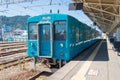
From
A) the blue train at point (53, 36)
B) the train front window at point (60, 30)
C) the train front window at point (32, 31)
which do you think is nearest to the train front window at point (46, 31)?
the blue train at point (53, 36)

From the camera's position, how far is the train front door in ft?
34.2

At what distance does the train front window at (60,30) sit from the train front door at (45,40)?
0.34 metres

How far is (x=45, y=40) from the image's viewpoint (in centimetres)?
1056

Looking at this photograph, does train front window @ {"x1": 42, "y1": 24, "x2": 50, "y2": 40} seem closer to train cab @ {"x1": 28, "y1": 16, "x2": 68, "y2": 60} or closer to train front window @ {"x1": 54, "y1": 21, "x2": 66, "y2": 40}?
train cab @ {"x1": 28, "y1": 16, "x2": 68, "y2": 60}

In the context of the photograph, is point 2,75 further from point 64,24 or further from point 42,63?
point 64,24

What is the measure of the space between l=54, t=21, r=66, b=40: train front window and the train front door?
1.11 ft

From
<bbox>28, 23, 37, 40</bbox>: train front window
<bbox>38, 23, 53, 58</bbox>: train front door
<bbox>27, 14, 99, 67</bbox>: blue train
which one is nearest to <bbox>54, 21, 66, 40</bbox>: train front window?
<bbox>27, 14, 99, 67</bbox>: blue train

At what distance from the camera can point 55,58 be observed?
1042 cm

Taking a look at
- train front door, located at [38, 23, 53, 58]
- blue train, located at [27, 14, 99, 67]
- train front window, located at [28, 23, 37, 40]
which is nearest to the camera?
→ blue train, located at [27, 14, 99, 67]

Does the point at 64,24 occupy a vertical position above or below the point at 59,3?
below

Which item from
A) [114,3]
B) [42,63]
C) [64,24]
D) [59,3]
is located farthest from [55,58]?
[59,3]

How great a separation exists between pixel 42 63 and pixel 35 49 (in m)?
0.79

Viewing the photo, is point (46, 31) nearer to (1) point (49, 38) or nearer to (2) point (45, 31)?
(2) point (45, 31)

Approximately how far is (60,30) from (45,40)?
925 mm
